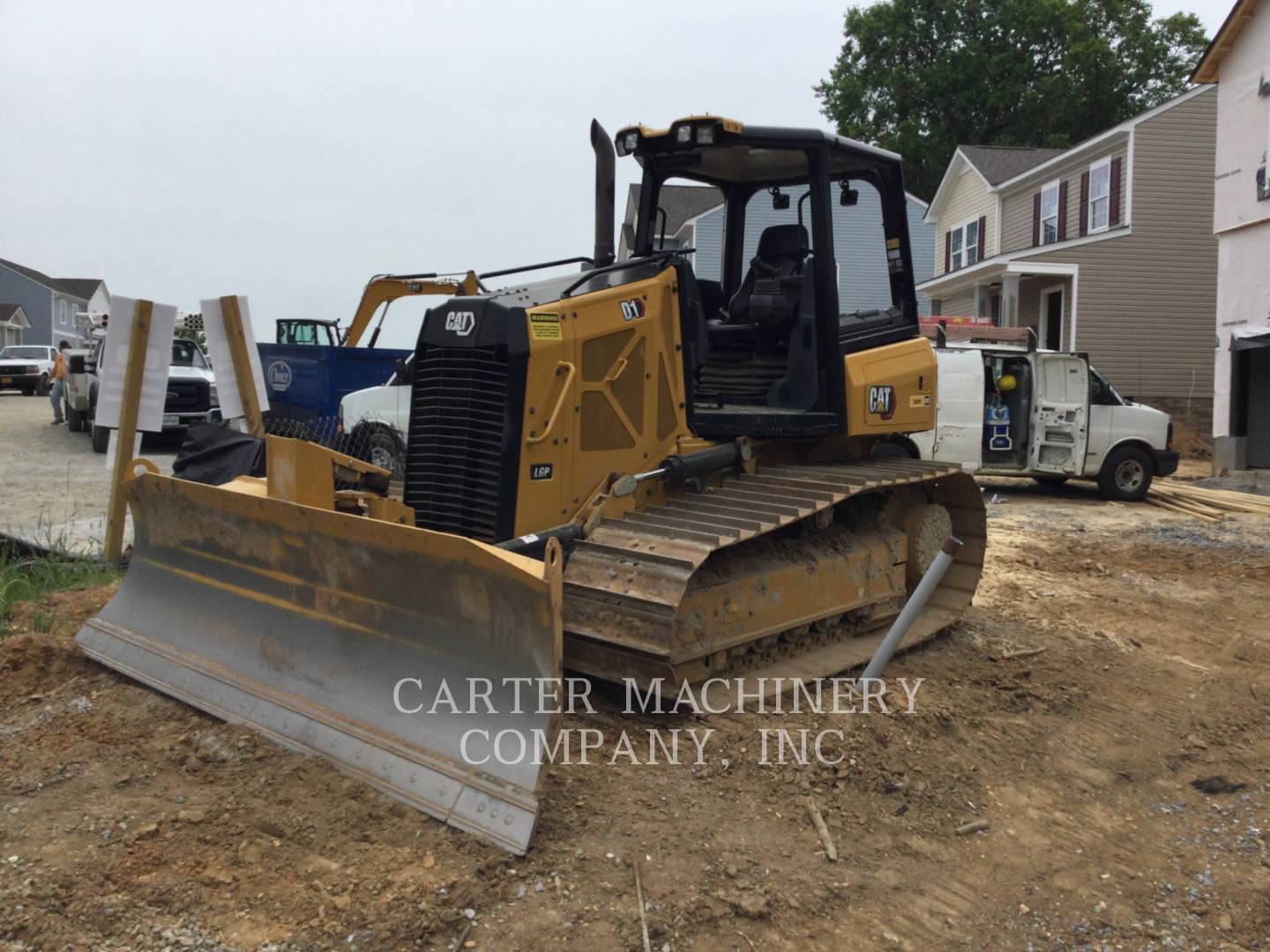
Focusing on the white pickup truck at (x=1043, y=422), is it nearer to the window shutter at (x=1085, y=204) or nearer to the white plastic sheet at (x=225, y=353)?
the white plastic sheet at (x=225, y=353)

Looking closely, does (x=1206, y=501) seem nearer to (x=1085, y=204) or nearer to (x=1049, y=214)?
(x=1085, y=204)

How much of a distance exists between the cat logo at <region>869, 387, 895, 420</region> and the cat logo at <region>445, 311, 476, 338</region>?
2.27 m

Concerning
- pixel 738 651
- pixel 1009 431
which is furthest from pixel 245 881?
pixel 1009 431

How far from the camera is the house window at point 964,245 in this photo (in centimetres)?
2861

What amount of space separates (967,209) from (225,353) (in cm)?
2552

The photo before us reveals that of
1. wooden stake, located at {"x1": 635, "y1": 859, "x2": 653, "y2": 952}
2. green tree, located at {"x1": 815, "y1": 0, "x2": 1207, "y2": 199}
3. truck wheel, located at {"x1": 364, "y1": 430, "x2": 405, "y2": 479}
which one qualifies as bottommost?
wooden stake, located at {"x1": 635, "y1": 859, "x2": 653, "y2": 952}

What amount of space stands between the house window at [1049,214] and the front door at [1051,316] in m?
1.44

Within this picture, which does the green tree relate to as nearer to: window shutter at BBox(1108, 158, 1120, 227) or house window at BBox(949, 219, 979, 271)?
house window at BBox(949, 219, 979, 271)

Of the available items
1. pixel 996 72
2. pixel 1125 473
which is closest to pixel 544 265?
pixel 1125 473

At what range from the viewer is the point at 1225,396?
54.0 feet

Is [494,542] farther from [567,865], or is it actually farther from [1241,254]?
[1241,254]

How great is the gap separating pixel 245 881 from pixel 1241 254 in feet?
56.4

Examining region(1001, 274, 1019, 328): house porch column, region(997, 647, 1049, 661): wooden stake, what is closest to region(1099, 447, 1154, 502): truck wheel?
region(1001, 274, 1019, 328): house porch column

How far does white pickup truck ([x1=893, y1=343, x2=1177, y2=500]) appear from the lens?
13.6 metres
